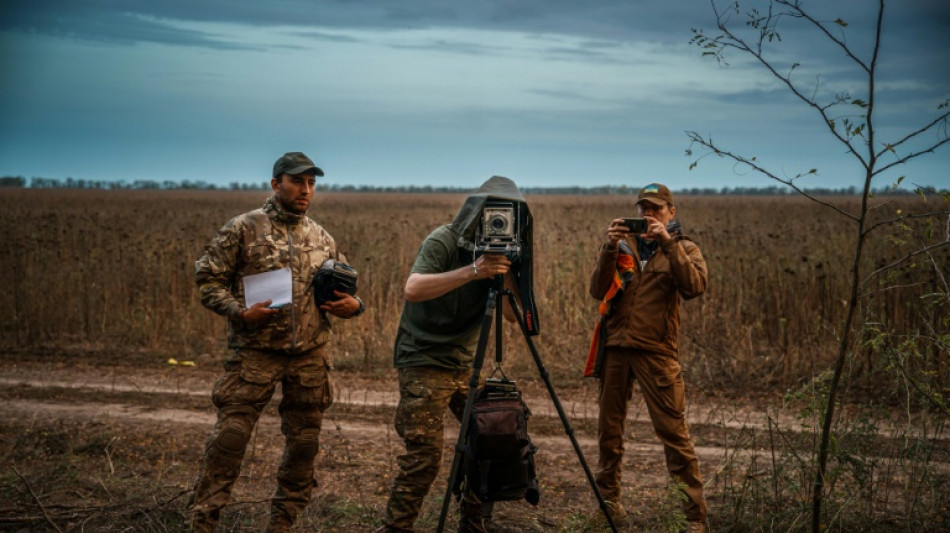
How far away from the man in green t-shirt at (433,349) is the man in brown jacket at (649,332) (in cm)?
81

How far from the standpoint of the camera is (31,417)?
7391mm

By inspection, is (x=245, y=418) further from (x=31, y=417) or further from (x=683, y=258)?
(x=31, y=417)

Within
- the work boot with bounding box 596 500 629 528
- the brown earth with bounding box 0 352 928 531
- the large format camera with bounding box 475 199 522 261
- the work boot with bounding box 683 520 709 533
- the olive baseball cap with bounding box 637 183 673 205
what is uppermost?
the olive baseball cap with bounding box 637 183 673 205

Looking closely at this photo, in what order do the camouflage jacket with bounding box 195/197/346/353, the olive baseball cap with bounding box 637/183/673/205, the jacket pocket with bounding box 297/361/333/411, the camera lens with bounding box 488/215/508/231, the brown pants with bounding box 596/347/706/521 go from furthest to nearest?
the olive baseball cap with bounding box 637/183/673/205 < the brown pants with bounding box 596/347/706/521 < the jacket pocket with bounding box 297/361/333/411 < the camouflage jacket with bounding box 195/197/346/353 < the camera lens with bounding box 488/215/508/231

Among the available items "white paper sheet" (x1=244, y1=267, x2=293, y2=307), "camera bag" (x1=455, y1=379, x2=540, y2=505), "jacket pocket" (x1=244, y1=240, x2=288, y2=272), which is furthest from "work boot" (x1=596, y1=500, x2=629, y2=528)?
"jacket pocket" (x1=244, y1=240, x2=288, y2=272)

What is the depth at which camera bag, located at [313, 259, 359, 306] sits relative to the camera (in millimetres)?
4438

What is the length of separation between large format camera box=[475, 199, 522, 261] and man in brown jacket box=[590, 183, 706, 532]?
2.63 feet

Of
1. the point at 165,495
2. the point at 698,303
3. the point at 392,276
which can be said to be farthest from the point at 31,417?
the point at 698,303

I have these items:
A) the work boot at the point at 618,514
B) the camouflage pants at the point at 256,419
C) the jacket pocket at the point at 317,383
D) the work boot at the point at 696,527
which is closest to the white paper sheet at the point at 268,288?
the camouflage pants at the point at 256,419

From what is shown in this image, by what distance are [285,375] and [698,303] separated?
21.2ft

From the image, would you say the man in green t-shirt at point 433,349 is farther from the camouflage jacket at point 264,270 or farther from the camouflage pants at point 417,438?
the camouflage jacket at point 264,270

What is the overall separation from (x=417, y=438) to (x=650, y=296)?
1.63 meters

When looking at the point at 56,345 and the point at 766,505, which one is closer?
the point at 766,505

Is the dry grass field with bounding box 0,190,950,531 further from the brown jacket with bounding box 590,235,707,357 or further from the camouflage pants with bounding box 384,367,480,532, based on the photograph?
the camouflage pants with bounding box 384,367,480,532
